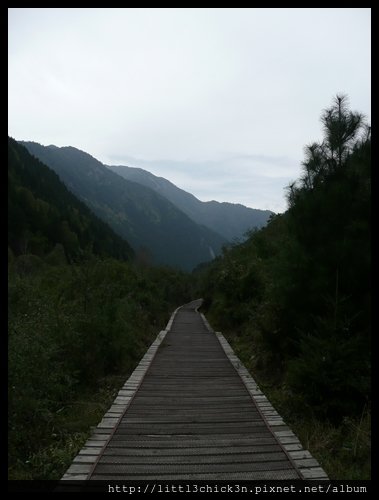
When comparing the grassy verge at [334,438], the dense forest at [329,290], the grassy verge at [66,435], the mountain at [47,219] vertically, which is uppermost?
the mountain at [47,219]

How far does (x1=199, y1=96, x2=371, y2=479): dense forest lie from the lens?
5527mm

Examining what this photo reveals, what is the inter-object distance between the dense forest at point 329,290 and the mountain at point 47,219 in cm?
4303

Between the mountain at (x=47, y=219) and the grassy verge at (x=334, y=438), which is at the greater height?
the mountain at (x=47, y=219)

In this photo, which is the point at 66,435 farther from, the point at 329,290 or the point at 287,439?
the point at 329,290

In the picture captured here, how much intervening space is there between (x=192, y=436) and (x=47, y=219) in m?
67.5

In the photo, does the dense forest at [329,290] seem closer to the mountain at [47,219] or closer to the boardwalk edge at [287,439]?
the boardwalk edge at [287,439]

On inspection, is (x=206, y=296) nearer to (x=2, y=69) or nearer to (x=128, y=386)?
(x=128, y=386)

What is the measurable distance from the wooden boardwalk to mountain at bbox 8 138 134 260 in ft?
138

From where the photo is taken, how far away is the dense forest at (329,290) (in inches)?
218

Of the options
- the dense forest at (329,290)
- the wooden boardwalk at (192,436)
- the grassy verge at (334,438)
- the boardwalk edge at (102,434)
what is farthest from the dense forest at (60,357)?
the dense forest at (329,290)

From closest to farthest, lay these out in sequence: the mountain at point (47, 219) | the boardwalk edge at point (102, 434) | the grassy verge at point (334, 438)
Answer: the boardwalk edge at point (102, 434) < the grassy verge at point (334, 438) < the mountain at point (47, 219)
